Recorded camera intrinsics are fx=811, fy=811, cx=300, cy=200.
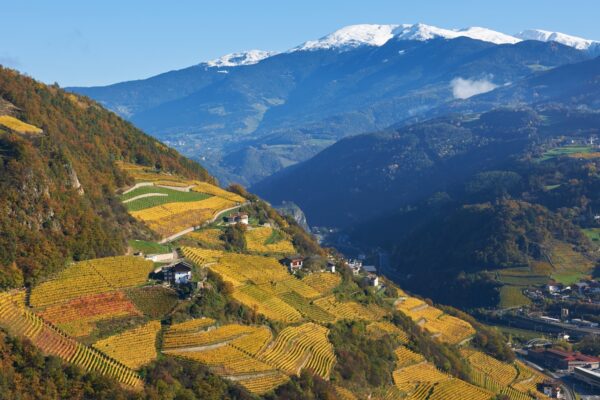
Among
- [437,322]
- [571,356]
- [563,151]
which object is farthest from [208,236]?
[563,151]

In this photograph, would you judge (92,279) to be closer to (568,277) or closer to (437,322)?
(437,322)

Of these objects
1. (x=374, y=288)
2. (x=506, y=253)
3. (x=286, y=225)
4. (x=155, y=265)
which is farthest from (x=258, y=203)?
(x=506, y=253)

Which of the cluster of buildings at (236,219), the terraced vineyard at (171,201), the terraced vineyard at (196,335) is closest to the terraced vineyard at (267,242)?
the cluster of buildings at (236,219)

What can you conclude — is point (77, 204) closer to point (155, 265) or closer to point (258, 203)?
point (155, 265)

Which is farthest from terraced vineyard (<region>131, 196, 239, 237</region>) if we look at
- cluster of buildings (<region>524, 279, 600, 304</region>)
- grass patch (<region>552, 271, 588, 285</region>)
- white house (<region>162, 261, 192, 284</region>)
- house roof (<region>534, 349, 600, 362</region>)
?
grass patch (<region>552, 271, 588, 285</region>)

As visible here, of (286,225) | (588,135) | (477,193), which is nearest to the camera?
(286,225)

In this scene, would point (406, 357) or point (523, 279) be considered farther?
point (523, 279)
